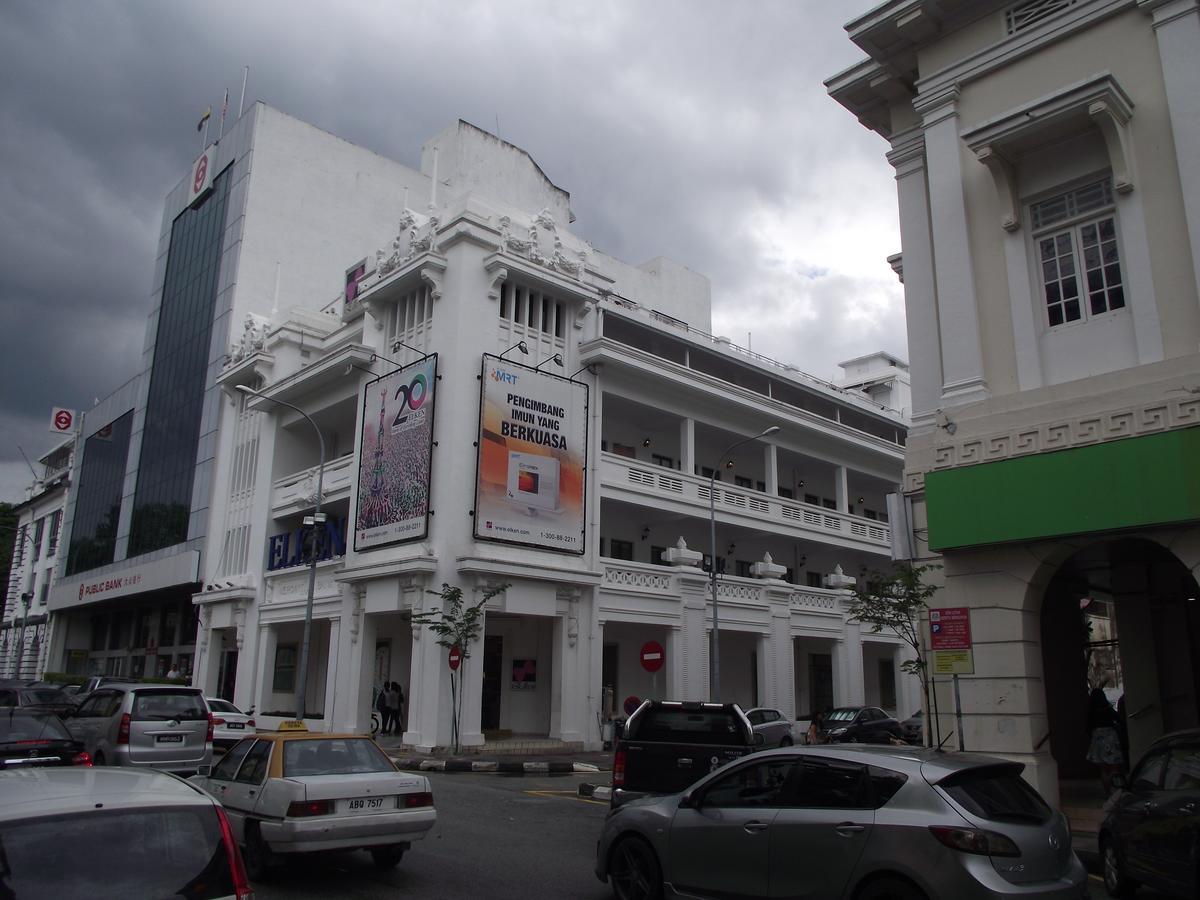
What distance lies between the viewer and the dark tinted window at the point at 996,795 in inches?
255

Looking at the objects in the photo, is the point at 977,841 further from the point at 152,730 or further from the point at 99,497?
the point at 99,497

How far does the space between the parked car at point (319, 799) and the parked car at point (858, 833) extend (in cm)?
268

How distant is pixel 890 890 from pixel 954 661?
7521 mm

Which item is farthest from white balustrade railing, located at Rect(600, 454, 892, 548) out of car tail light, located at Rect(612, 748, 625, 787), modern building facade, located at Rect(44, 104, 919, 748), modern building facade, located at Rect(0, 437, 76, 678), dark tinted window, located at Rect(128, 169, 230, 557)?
modern building facade, located at Rect(0, 437, 76, 678)

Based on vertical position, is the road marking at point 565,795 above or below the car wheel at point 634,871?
below

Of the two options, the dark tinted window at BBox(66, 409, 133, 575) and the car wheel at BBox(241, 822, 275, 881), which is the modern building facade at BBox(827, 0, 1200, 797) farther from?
the dark tinted window at BBox(66, 409, 133, 575)

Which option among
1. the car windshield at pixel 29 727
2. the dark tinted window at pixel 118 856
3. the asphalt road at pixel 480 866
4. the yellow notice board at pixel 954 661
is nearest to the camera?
the dark tinted window at pixel 118 856

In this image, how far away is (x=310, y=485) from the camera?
33.6 meters

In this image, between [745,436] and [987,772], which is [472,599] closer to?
[745,436]

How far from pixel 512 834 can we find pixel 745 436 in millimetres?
26618

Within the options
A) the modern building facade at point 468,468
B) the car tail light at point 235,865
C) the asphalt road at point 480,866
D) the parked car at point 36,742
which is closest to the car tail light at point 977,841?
the asphalt road at point 480,866

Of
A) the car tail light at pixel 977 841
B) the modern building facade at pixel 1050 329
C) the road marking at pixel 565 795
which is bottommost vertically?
the road marking at pixel 565 795

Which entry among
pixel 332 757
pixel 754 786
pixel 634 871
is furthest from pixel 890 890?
pixel 332 757

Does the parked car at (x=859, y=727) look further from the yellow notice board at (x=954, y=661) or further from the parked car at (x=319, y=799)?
the parked car at (x=319, y=799)
